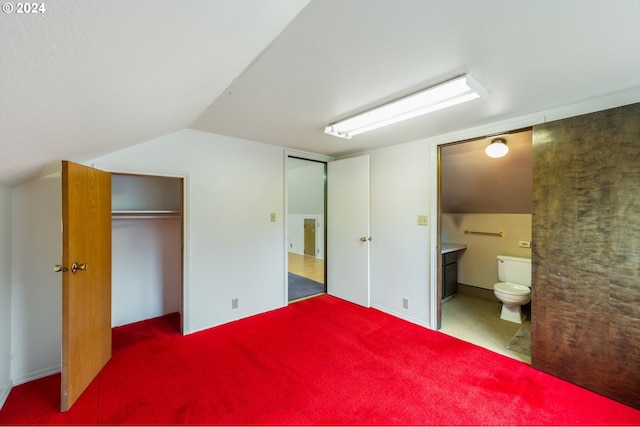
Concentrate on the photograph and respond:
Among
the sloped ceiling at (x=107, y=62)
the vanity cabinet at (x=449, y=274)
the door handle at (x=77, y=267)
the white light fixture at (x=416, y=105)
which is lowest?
the vanity cabinet at (x=449, y=274)

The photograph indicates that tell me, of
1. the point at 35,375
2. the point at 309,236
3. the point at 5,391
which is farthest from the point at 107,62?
the point at 309,236

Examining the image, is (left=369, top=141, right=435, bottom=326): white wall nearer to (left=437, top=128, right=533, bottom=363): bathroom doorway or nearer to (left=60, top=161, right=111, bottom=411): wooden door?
(left=437, top=128, right=533, bottom=363): bathroom doorway

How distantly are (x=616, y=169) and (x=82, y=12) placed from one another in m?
2.77

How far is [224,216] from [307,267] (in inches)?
117

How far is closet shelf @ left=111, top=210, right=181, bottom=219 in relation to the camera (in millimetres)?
2582

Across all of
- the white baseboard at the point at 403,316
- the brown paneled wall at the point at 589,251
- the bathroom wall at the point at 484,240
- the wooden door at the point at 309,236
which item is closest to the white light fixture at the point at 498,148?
the brown paneled wall at the point at 589,251

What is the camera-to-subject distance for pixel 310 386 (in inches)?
72.4

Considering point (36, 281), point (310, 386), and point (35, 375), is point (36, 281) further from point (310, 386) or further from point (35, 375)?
point (310, 386)

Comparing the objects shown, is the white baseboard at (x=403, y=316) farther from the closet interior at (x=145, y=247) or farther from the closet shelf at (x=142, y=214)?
the closet shelf at (x=142, y=214)

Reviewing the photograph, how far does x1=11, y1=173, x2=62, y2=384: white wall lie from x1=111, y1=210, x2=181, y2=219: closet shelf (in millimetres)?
563

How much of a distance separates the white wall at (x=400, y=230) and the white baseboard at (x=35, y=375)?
3.07 meters

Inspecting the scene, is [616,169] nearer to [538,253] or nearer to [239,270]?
[538,253]

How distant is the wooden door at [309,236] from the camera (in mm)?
6450

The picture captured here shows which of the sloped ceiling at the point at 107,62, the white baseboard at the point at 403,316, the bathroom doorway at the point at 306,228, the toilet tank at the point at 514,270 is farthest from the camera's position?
the bathroom doorway at the point at 306,228
